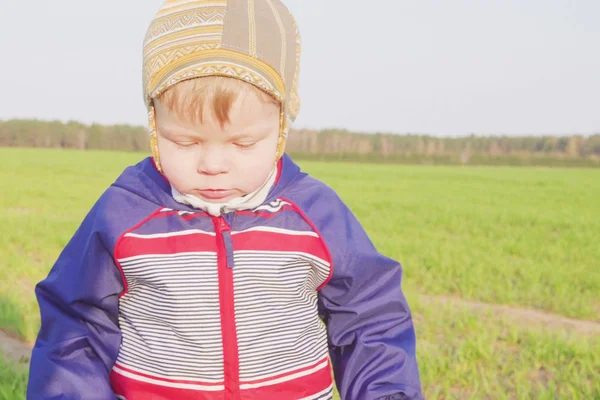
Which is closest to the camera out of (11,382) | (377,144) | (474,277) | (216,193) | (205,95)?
(205,95)

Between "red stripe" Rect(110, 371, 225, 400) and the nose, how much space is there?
0.55 m

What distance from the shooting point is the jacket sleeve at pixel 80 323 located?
1.67m

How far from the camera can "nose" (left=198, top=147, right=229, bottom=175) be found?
4.94 ft

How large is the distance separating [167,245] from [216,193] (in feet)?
0.63

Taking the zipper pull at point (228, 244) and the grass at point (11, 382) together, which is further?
the grass at point (11, 382)

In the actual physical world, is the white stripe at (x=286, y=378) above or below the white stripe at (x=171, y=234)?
below

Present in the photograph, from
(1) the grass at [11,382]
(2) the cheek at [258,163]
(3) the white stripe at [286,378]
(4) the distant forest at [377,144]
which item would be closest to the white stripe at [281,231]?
(2) the cheek at [258,163]

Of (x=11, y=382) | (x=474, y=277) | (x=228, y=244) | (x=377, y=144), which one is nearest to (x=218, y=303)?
(x=228, y=244)

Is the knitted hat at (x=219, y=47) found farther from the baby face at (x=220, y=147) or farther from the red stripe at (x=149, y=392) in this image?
the red stripe at (x=149, y=392)

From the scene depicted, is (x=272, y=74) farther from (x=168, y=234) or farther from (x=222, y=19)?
(x=168, y=234)

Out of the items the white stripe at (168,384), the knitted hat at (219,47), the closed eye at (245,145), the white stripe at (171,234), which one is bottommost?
the white stripe at (168,384)

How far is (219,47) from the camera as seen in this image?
150 centimetres

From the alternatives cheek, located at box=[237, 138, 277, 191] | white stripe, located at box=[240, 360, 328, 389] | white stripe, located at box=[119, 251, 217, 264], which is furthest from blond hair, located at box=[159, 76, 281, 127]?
white stripe, located at box=[240, 360, 328, 389]

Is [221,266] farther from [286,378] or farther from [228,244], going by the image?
[286,378]
